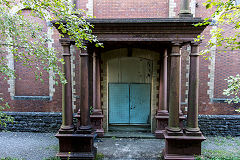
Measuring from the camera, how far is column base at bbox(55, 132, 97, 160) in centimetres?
473

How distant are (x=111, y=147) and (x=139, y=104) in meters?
2.73

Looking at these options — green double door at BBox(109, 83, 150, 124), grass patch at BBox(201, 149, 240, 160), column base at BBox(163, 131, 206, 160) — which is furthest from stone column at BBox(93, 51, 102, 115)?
grass patch at BBox(201, 149, 240, 160)

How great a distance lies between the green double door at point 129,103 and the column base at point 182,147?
9.66ft

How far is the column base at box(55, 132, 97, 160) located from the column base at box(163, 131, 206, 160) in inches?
95.3

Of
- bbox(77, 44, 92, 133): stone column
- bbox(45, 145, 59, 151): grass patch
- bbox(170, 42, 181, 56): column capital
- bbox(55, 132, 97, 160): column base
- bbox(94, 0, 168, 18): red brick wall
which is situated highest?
bbox(94, 0, 168, 18): red brick wall

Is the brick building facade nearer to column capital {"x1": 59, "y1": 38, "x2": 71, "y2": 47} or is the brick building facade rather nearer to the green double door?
the green double door

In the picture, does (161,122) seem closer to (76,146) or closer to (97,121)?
(97,121)

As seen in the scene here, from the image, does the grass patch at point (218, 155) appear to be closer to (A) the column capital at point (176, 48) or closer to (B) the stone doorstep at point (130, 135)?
(B) the stone doorstep at point (130, 135)

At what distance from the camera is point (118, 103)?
7750mm

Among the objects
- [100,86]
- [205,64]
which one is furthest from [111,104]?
[205,64]

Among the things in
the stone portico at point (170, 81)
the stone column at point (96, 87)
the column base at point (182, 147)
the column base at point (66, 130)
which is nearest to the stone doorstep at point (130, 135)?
the stone column at point (96, 87)

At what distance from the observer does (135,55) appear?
286 inches

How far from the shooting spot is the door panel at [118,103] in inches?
303

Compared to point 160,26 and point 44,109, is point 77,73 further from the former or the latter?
point 160,26
